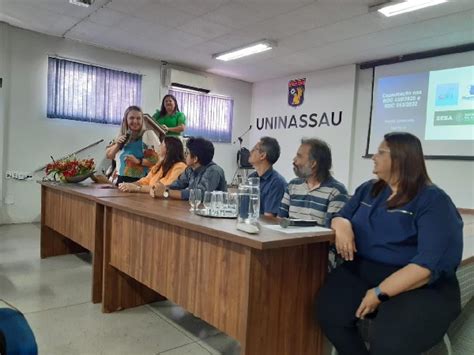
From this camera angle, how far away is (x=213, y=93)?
652cm

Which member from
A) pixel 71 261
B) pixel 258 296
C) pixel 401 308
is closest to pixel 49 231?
pixel 71 261

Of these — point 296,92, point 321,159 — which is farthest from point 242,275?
point 296,92

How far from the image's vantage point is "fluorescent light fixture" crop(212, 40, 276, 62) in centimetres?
468

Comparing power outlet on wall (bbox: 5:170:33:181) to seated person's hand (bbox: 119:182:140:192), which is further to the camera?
power outlet on wall (bbox: 5:170:33:181)

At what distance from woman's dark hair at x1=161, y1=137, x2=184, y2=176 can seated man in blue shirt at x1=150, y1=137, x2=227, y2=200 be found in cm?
41

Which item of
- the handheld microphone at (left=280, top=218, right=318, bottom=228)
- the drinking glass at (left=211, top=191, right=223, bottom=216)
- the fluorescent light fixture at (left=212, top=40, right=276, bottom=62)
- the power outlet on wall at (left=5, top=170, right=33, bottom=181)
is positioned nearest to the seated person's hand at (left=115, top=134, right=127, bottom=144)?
the drinking glass at (left=211, top=191, right=223, bottom=216)

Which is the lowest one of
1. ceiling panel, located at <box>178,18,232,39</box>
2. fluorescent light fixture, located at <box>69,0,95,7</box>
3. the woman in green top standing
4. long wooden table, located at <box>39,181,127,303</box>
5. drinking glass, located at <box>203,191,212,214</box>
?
long wooden table, located at <box>39,181,127,303</box>

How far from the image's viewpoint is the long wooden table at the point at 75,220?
7.65 feet

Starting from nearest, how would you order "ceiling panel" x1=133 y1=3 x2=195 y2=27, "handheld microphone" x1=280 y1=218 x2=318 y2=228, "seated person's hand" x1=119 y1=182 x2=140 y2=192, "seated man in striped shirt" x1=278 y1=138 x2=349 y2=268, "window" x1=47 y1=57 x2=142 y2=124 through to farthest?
1. "handheld microphone" x1=280 y1=218 x2=318 y2=228
2. "seated man in striped shirt" x1=278 y1=138 x2=349 y2=268
3. "seated person's hand" x1=119 y1=182 x2=140 y2=192
4. "ceiling panel" x1=133 y1=3 x2=195 y2=27
5. "window" x1=47 y1=57 x2=142 y2=124

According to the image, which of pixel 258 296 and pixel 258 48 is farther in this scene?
pixel 258 48

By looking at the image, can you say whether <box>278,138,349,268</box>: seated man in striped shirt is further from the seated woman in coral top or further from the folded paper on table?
the seated woman in coral top

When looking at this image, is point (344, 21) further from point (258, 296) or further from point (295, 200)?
point (258, 296)

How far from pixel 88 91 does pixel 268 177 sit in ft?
12.3

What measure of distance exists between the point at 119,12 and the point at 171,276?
336 cm
